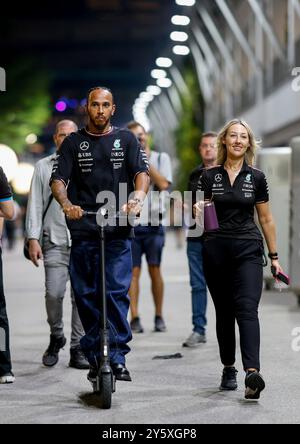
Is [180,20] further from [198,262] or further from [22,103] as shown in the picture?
[198,262]

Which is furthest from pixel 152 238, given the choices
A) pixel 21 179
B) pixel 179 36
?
pixel 21 179

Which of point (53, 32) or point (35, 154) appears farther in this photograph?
point (35, 154)

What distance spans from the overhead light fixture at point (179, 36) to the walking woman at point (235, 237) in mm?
30241

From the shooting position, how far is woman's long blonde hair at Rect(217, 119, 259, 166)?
26.7 feet

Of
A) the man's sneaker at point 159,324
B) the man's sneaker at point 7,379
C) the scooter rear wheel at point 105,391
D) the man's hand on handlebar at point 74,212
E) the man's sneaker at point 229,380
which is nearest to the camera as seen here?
the scooter rear wheel at point 105,391

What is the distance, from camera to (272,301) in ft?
52.1

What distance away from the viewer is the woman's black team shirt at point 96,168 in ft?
26.3

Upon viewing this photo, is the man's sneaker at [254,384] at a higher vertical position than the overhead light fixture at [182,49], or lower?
lower

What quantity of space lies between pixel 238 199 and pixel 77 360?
90.0 inches

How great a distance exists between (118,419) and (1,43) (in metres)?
38.9

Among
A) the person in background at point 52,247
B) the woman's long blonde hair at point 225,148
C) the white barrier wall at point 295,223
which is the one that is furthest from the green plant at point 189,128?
the woman's long blonde hair at point 225,148

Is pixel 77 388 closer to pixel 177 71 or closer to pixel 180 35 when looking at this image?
pixel 180 35

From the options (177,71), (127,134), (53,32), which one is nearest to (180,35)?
(177,71)

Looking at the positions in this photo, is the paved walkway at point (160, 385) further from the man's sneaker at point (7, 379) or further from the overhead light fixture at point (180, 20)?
the overhead light fixture at point (180, 20)
